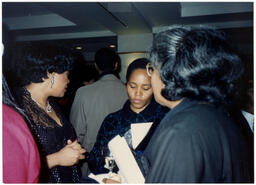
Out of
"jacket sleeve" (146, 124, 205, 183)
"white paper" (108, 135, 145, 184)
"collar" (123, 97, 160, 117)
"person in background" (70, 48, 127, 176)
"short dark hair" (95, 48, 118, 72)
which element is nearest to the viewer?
"jacket sleeve" (146, 124, 205, 183)

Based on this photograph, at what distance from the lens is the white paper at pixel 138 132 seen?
1.35 m

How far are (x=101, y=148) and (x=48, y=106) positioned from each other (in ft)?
1.47

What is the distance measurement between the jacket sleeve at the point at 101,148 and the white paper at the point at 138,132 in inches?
7.5

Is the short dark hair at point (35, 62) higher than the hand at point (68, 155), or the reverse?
the short dark hair at point (35, 62)

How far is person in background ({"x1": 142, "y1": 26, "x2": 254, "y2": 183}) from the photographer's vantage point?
67cm

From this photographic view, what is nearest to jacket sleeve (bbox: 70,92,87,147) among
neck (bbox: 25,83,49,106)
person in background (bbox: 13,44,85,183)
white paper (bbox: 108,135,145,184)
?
person in background (bbox: 13,44,85,183)

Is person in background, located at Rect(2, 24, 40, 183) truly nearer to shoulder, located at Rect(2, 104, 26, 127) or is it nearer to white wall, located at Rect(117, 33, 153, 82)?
shoulder, located at Rect(2, 104, 26, 127)

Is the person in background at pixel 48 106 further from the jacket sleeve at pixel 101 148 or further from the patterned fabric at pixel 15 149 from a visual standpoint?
the patterned fabric at pixel 15 149

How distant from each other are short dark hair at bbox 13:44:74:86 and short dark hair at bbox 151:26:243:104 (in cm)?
81

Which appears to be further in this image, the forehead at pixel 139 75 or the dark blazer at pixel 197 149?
the forehead at pixel 139 75

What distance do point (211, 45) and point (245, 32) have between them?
5.83m

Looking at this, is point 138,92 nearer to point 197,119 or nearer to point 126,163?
point 126,163

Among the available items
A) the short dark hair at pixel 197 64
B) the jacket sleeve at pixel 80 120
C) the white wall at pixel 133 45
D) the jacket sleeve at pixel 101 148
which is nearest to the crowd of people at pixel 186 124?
the short dark hair at pixel 197 64

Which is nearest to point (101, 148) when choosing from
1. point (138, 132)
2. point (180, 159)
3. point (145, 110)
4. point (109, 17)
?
point (138, 132)
